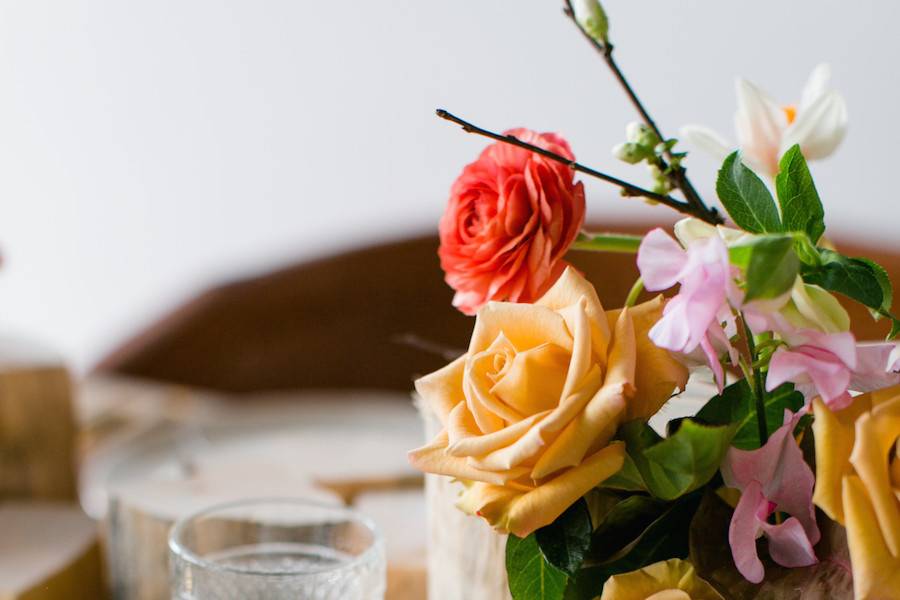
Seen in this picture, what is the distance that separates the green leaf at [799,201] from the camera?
9.7 inches

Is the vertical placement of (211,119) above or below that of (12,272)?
above

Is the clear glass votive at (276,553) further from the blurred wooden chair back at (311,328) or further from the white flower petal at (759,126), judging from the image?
the blurred wooden chair back at (311,328)

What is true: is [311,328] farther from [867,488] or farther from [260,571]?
[867,488]

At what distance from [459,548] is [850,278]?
0.49 feet

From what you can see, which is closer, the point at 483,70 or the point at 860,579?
the point at 860,579

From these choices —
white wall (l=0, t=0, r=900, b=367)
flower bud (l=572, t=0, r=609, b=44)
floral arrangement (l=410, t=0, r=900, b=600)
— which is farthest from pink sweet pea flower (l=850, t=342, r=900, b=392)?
white wall (l=0, t=0, r=900, b=367)

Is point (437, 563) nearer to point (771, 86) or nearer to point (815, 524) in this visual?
point (815, 524)

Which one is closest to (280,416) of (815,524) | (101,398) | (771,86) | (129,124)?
(101,398)

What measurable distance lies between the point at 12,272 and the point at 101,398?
58 centimetres

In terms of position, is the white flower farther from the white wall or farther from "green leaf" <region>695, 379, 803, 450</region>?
the white wall

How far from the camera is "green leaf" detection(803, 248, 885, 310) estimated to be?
24 centimetres

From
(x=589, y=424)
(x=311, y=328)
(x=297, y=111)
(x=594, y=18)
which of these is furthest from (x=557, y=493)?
(x=297, y=111)

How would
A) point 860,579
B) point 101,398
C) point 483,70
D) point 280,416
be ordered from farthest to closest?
point 483,70, point 101,398, point 280,416, point 860,579

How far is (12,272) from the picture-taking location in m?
1.51
